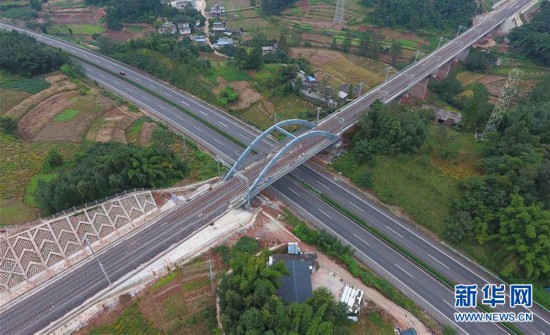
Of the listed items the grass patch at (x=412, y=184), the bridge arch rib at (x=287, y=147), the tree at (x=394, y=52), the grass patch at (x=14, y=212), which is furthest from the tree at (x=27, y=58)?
the tree at (x=394, y=52)

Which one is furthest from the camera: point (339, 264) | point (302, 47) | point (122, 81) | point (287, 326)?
point (302, 47)

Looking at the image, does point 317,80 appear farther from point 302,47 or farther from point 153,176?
point 153,176

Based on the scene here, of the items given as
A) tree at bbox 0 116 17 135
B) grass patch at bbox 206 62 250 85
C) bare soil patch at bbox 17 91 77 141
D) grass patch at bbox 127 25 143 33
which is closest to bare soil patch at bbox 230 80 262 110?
grass patch at bbox 206 62 250 85

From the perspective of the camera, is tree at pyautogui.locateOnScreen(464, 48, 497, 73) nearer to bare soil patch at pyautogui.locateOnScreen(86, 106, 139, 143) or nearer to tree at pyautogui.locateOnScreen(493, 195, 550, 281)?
tree at pyautogui.locateOnScreen(493, 195, 550, 281)

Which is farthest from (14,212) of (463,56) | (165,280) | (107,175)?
(463,56)

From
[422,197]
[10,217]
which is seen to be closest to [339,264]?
[422,197]

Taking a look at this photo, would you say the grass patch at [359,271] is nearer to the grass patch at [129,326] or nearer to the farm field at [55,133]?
the farm field at [55,133]
